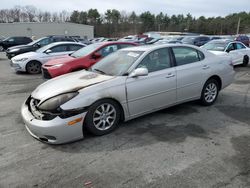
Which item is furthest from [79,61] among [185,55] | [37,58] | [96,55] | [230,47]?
[230,47]

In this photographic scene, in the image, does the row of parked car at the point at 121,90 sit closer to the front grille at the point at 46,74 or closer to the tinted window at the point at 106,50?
the tinted window at the point at 106,50

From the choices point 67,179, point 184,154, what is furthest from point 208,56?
point 67,179

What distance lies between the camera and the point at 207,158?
314 cm

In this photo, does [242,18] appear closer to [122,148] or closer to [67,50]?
[67,50]

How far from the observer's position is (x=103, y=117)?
3832 millimetres

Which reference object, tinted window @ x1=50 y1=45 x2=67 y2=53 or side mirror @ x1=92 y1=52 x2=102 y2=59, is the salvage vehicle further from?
tinted window @ x1=50 y1=45 x2=67 y2=53

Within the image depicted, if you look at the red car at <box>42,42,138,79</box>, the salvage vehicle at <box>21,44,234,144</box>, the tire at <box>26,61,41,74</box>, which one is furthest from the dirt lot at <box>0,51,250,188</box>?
the tire at <box>26,61,41,74</box>

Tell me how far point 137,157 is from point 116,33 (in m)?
73.8

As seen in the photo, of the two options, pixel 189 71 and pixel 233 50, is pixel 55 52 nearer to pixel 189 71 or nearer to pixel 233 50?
pixel 189 71

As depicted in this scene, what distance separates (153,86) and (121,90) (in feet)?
2.24

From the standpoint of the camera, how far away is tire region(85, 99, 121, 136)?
366 cm

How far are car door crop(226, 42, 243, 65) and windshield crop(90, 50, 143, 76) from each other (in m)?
7.80

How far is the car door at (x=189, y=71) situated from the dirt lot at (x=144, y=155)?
0.47 metres

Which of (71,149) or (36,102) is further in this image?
(36,102)
